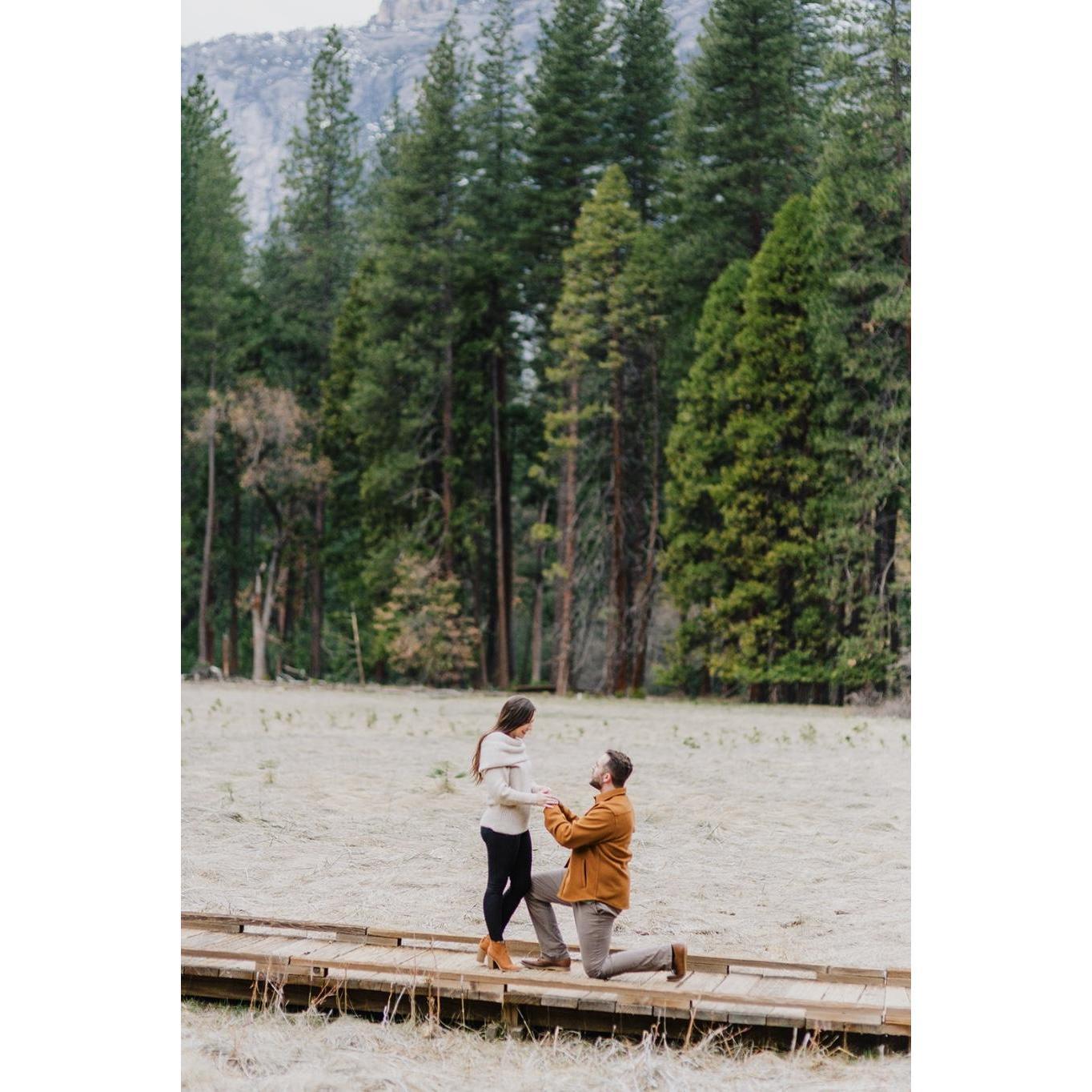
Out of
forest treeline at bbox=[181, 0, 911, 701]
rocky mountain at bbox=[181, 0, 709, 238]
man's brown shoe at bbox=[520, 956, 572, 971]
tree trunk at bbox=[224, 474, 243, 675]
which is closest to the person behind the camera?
man's brown shoe at bbox=[520, 956, 572, 971]

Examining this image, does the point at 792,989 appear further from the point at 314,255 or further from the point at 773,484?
the point at 314,255

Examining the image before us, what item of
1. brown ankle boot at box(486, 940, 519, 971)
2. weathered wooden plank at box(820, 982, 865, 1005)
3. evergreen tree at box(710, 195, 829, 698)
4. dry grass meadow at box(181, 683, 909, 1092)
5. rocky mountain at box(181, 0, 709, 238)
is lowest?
dry grass meadow at box(181, 683, 909, 1092)

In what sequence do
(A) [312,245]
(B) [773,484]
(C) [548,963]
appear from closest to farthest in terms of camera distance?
(C) [548,963]
(B) [773,484]
(A) [312,245]

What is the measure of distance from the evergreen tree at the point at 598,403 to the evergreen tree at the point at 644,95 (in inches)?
24.1

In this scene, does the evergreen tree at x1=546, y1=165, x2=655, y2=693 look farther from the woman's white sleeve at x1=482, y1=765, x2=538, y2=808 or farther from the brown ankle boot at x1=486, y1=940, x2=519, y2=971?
A: the woman's white sleeve at x1=482, y1=765, x2=538, y2=808

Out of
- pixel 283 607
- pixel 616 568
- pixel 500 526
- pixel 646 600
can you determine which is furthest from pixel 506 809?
pixel 283 607

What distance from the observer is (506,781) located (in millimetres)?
4488

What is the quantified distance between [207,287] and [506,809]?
54.4 feet

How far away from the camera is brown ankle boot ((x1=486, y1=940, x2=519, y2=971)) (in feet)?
15.3

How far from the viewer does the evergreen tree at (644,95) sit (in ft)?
53.1

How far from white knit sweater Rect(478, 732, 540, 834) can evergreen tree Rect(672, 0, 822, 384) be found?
1220 centimetres

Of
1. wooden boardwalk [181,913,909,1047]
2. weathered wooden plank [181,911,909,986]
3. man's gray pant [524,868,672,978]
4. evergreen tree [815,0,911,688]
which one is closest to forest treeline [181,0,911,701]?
evergreen tree [815,0,911,688]
